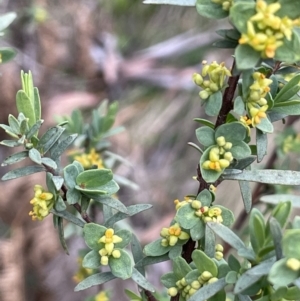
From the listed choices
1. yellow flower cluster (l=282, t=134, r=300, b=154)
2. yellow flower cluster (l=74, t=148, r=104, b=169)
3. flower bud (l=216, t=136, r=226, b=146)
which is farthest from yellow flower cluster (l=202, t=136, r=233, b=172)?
yellow flower cluster (l=282, t=134, r=300, b=154)

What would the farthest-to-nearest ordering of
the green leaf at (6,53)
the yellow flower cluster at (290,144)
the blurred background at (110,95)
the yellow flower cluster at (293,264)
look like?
the blurred background at (110,95) < the yellow flower cluster at (290,144) < the green leaf at (6,53) < the yellow flower cluster at (293,264)

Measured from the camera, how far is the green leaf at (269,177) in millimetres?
419

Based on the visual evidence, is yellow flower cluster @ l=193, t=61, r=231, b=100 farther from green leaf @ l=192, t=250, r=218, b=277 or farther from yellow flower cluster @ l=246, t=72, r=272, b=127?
green leaf @ l=192, t=250, r=218, b=277

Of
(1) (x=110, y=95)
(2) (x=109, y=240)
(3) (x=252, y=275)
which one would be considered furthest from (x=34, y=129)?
(1) (x=110, y=95)

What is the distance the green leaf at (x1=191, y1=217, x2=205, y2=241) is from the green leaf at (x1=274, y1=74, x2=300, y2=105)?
0.46 feet

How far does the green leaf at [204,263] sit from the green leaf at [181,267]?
0.07ft

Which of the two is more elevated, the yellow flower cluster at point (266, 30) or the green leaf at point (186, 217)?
the yellow flower cluster at point (266, 30)

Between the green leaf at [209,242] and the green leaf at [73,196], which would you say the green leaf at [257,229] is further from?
the green leaf at [73,196]

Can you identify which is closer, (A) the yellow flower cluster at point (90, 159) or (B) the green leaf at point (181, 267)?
(B) the green leaf at point (181, 267)

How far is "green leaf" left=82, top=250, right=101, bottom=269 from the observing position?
1.42 ft

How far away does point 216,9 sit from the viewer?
37 centimetres

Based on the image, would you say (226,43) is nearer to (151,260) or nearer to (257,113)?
(257,113)

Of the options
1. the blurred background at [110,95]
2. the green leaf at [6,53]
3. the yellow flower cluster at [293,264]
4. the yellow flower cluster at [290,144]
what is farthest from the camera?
the blurred background at [110,95]

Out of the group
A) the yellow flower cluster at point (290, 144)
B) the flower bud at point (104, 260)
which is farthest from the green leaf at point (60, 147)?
the yellow flower cluster at point (290, 144)
